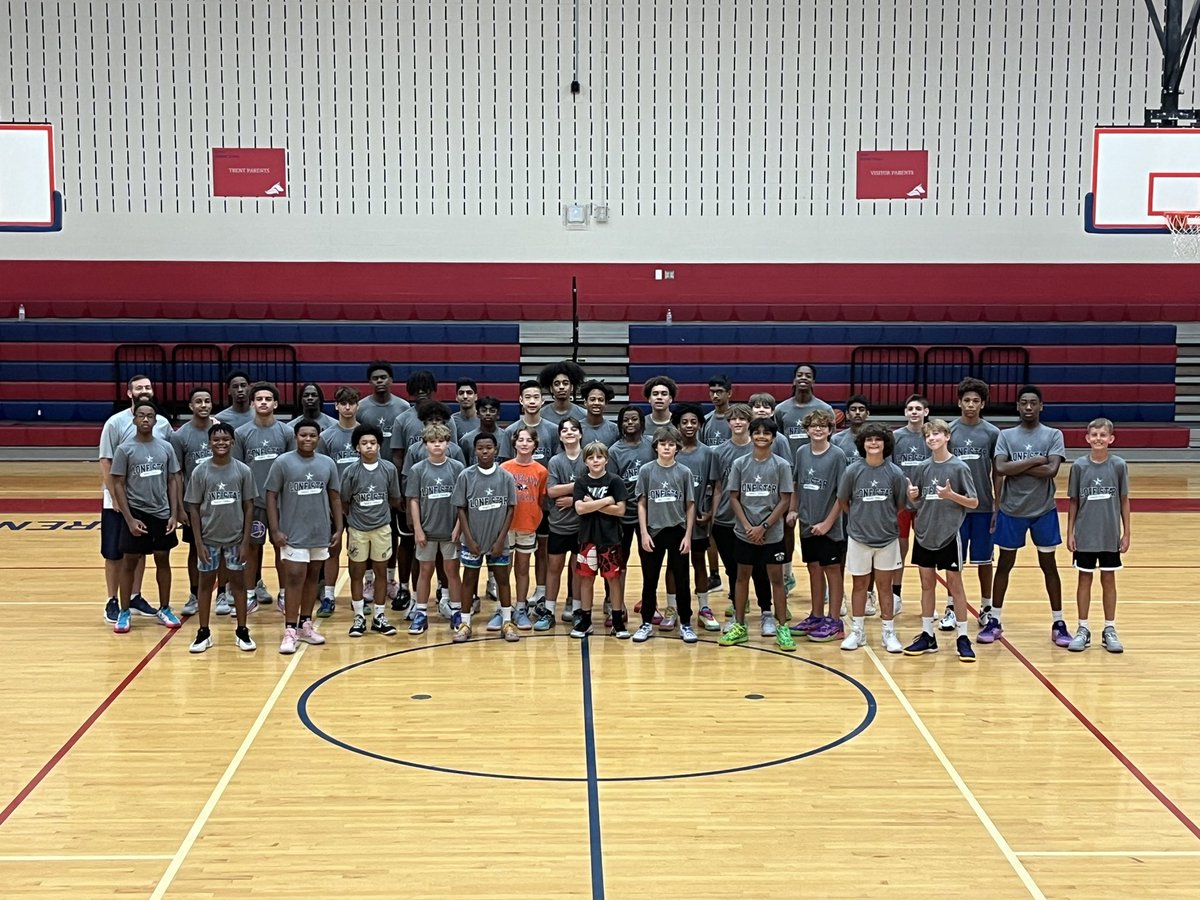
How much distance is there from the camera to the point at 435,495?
9500mm

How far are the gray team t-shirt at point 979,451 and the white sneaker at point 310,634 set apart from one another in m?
4.63

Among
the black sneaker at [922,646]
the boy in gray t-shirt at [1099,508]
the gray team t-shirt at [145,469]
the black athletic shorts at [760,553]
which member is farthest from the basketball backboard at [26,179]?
the boy in gray t-shirt at [1099,508]

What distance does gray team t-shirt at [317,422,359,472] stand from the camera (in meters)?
9.95

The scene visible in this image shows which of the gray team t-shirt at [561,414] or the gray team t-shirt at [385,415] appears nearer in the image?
the gray team t-shirt at [561,414]

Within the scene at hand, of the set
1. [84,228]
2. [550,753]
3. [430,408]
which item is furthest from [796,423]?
[84,228]

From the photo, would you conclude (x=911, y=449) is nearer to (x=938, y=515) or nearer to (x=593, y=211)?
(x=938, y=515)

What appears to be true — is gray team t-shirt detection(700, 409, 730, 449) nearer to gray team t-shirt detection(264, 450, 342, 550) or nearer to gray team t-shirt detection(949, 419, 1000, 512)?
gray team t-shirt detection(949, 419, 1000, 512)

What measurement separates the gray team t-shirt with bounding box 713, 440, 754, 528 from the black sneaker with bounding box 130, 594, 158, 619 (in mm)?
4236

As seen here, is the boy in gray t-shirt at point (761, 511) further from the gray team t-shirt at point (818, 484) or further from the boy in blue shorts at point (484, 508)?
the boy in blue shorts at point (484, 508)

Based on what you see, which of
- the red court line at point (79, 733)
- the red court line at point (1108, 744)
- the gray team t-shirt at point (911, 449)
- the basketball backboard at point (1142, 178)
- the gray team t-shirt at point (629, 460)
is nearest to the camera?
the red court line at point (1108, 744)

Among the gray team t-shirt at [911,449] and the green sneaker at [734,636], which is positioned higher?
the gray team t-shirt at [911,449]

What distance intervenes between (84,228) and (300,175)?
315 centimetres

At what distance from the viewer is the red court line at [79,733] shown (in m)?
6.52

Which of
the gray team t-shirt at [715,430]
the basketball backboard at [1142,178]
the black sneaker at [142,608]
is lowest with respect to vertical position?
the black sneaker at [142,608]
